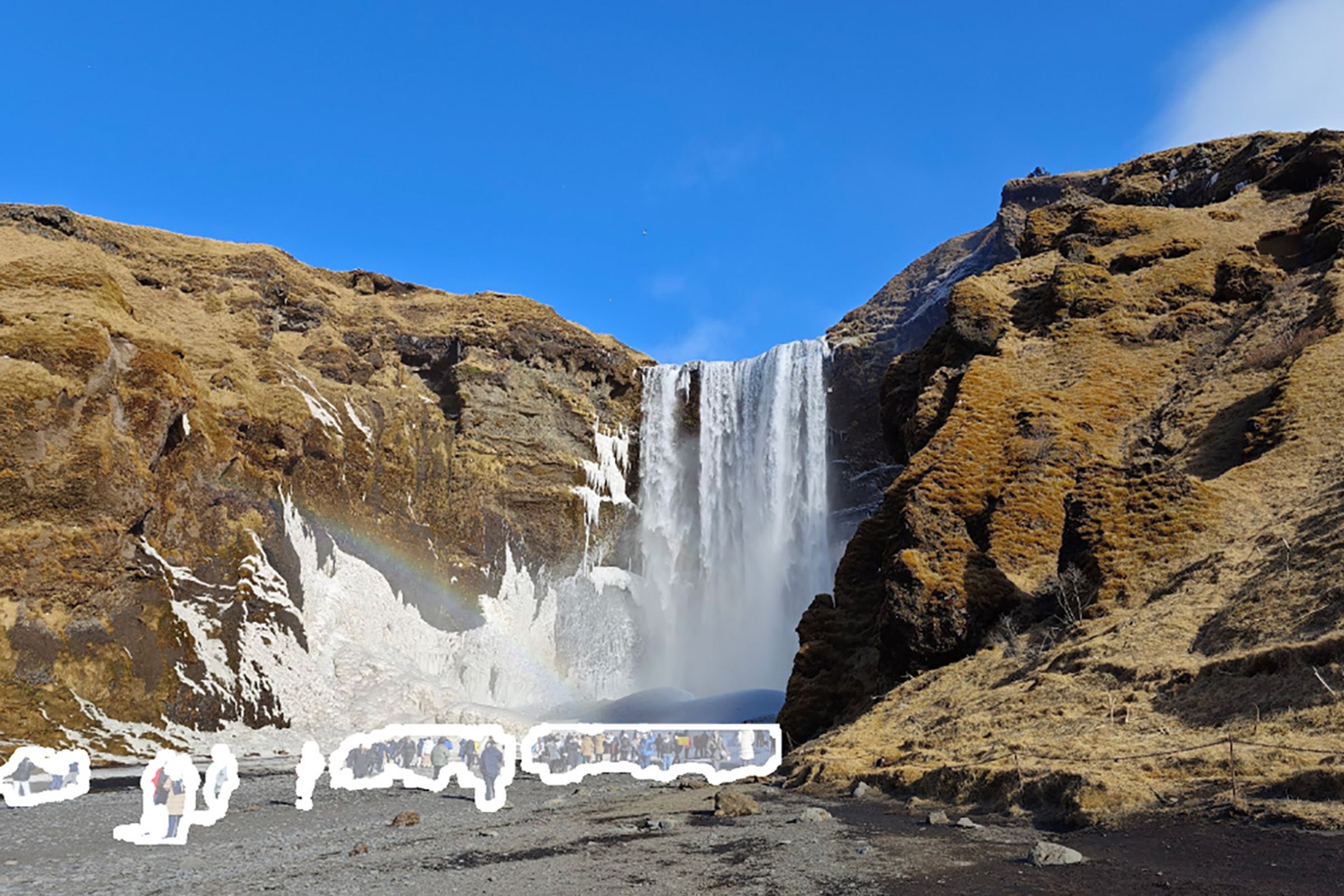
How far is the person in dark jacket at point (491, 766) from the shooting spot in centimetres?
2317

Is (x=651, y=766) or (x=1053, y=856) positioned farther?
(x=651, y=766)

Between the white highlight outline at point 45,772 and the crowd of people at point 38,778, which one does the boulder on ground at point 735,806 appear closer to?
the white highlight outline at point 45,772

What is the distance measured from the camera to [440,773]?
3036 centimetres

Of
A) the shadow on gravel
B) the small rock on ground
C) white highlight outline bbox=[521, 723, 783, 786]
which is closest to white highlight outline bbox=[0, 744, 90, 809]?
white highlight outline bbox=[521, 723, 783, 786]

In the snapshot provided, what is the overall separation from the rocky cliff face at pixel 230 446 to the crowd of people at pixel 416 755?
684 cm

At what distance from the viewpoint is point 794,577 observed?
189 ft

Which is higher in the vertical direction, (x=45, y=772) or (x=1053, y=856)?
(x=1053, y=856)

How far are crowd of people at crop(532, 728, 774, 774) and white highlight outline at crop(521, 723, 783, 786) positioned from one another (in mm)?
158

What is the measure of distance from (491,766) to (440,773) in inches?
264

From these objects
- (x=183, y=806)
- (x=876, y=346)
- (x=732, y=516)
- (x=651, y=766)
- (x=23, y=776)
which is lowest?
(x=23, y=776)

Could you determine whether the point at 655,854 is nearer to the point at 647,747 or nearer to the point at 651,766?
the point at 651,766

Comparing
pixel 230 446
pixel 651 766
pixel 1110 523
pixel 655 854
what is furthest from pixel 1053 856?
pixel 230 446

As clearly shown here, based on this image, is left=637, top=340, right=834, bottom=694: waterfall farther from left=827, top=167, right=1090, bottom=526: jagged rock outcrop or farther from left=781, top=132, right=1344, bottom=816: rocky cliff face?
left=781, top=132, right=1344, bottom=816: rocky cliff face

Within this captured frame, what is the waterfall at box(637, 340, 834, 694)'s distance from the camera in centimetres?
5791
